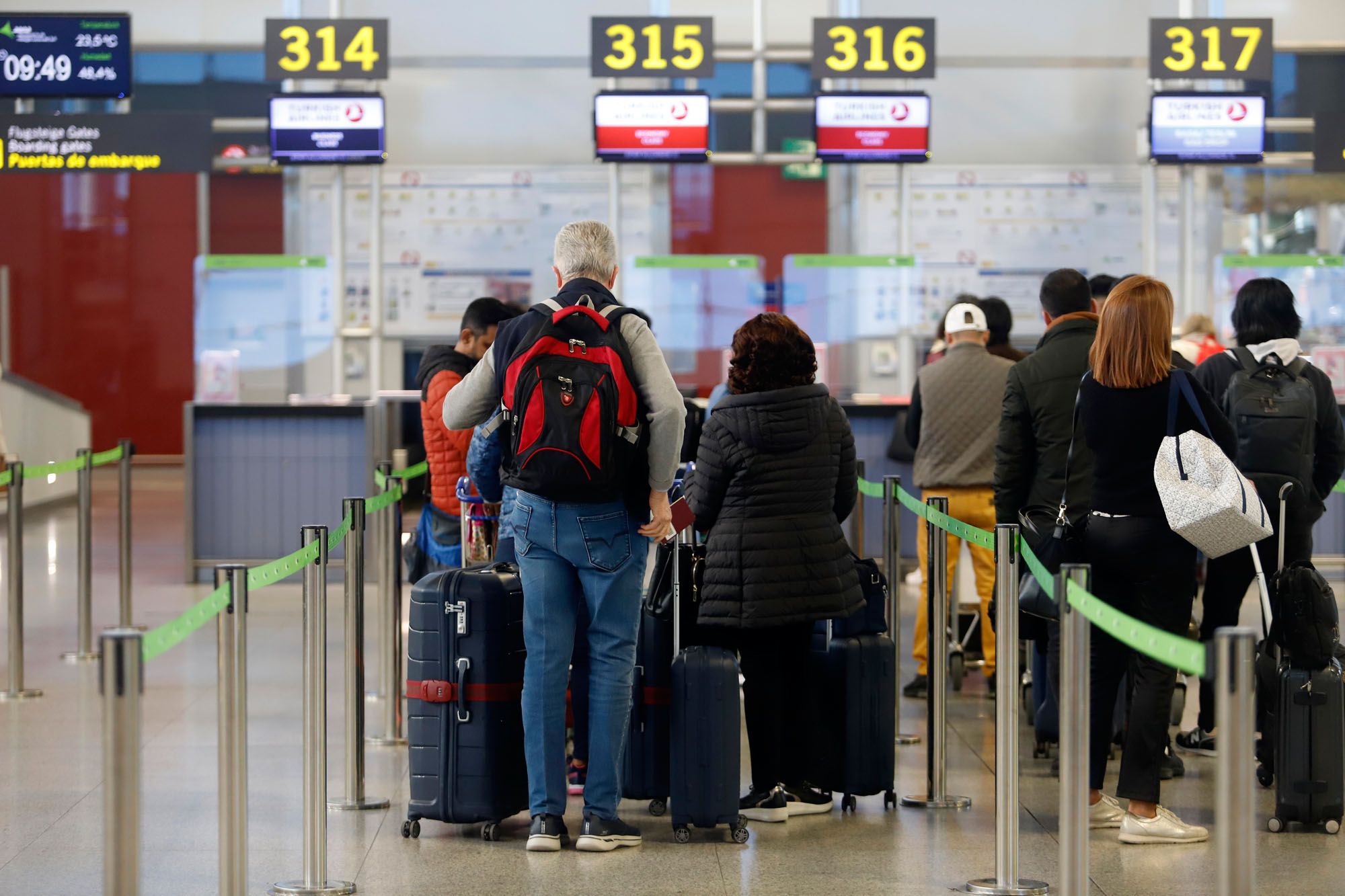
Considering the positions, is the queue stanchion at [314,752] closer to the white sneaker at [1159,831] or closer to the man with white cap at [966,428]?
the white sneaker at [1159,831]

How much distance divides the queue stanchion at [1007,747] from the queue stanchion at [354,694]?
1.79m

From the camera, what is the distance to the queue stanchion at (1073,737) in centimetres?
331

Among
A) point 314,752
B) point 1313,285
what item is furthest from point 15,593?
point 1313,285

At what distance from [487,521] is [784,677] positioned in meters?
1.05

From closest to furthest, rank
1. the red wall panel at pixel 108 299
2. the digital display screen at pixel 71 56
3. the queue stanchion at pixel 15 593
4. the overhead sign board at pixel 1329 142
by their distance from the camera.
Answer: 1. the queue stanchion at pixel 15 593
2. the digital display screen at pixel 71 56
3. the overhead sign board at pixel 1329 142
4. the red wall panel at pixel 108 299

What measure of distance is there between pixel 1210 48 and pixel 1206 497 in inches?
333

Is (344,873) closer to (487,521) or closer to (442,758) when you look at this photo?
(442,758)

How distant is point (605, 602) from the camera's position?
4.14 m

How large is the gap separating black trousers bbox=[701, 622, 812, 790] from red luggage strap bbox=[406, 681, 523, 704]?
61cm

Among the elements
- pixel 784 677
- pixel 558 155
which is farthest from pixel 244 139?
pixel 784 677

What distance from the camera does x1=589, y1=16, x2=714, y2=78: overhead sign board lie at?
11.2m

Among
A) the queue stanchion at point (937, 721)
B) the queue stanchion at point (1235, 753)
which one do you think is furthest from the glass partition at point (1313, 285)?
the queue stanchion at point (1235, 753)

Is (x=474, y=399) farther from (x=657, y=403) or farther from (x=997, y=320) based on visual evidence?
(x=997, y=320)

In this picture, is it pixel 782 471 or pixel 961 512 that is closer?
pixel 782 471
